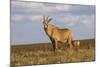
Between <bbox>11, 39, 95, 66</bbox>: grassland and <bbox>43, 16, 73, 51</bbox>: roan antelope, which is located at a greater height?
<bbox>43, 16, 73, 51</bbox>: roan antelope

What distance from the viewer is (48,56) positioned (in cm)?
317

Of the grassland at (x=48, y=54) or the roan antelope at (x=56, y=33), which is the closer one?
the grassland at (x=48, y=54)

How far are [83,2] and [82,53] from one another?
0.73m

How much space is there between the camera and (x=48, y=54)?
3172 mm

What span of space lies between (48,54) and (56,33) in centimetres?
31

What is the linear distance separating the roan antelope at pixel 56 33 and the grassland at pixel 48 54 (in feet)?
0.25

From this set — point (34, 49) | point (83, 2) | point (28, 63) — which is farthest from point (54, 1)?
point (28, 63)

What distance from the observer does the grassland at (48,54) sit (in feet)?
Result: 9.82

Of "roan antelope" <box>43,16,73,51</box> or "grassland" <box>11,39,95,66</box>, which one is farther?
"roan antelope" <box>43,16,73,51</box>

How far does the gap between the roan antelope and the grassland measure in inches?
3.0

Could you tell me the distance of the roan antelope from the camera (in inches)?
124
